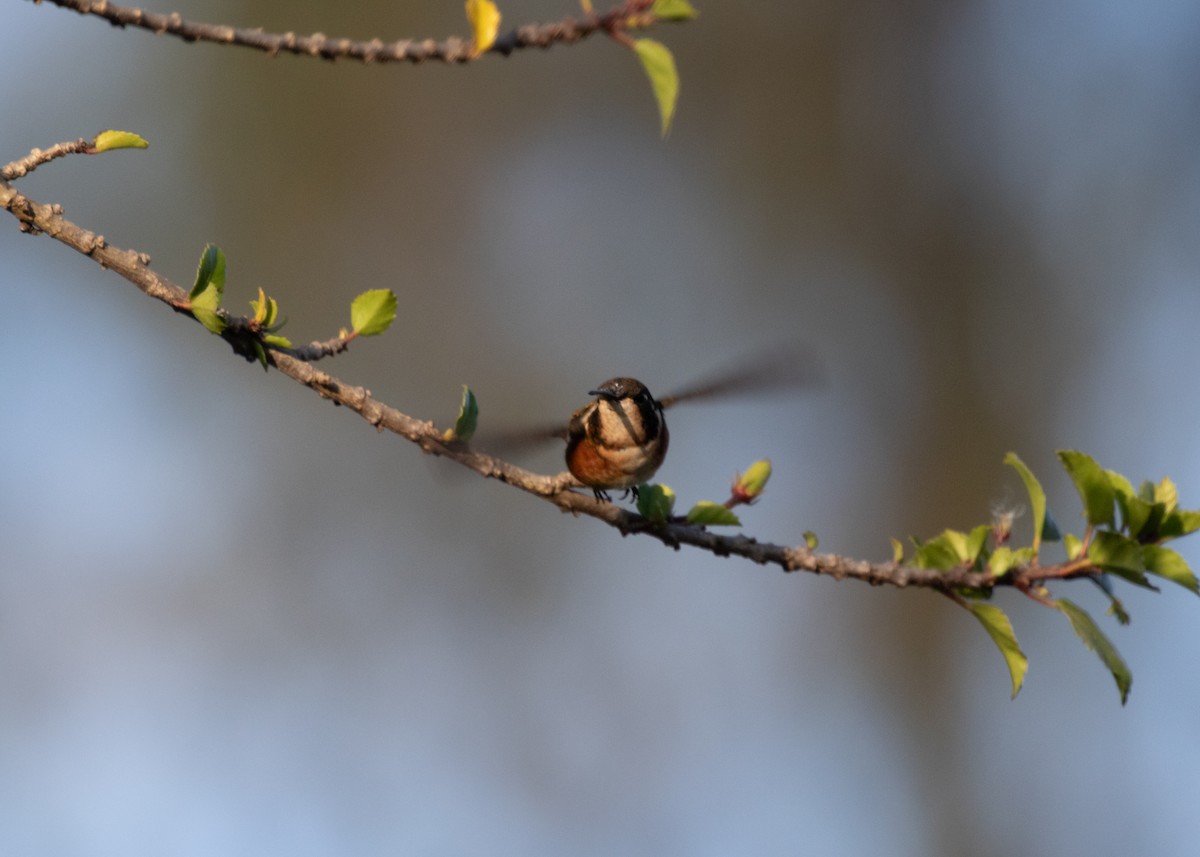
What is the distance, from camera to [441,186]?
9.23 meters

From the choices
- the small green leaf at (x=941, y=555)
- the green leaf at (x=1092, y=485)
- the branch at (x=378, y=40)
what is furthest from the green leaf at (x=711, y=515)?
the branch at (x=378, y=40)

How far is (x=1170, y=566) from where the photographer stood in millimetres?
2100

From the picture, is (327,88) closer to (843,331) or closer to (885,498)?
(843,331)

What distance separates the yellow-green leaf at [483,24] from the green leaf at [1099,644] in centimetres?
146

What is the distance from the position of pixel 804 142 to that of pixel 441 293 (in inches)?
127

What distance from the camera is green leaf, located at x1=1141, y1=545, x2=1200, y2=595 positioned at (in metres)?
2.09

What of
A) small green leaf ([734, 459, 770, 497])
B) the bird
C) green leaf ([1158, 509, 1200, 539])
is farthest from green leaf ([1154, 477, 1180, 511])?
the bird

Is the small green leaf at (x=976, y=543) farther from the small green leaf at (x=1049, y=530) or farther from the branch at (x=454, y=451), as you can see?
the small green leaf at (x=1049, y=530)

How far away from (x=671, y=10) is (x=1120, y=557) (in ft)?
4.25

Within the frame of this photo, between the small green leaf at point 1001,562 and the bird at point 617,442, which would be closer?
the small green leaf at point 1001,562

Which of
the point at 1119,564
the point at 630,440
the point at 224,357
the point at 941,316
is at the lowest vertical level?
the point at 1119,564

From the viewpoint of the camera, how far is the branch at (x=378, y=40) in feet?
5.49

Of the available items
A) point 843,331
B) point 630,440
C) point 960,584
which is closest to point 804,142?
point 843,331

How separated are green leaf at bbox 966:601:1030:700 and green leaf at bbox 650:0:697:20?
48.8 inches
